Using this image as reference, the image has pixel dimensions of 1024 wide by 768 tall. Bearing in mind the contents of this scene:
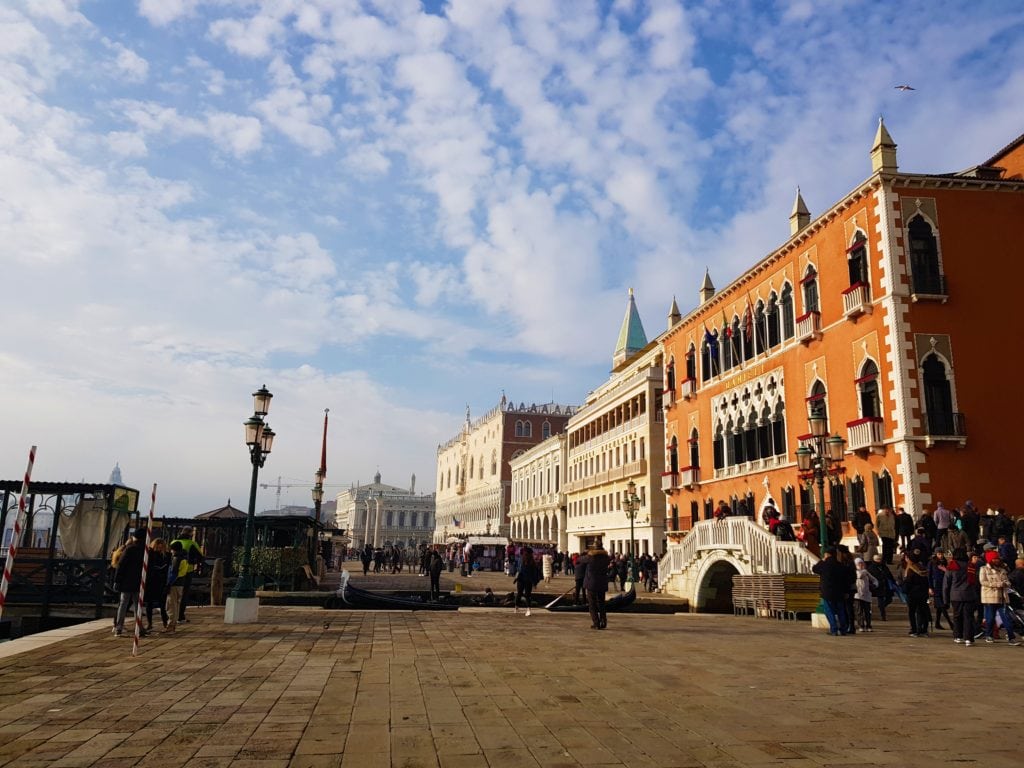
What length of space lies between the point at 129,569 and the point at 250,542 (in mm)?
2855

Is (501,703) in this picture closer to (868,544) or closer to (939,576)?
(939,576)

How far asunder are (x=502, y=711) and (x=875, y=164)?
2285 cm

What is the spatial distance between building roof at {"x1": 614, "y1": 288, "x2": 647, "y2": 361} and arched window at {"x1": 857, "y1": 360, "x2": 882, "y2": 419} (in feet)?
112

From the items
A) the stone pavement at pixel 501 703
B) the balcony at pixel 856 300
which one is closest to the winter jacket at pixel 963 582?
the stone pavement at pixel 501 703

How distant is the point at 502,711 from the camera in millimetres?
6277

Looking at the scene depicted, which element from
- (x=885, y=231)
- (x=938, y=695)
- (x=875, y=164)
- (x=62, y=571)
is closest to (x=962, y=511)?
(x=885, y=231)

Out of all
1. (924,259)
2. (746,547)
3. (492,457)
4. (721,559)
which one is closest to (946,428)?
(924,259)

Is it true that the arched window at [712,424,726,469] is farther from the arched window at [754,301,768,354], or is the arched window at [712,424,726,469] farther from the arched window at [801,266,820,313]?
the arched window at [801,266,820,313]

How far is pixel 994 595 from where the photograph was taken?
1197 cm

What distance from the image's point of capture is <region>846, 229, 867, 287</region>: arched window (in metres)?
23.8

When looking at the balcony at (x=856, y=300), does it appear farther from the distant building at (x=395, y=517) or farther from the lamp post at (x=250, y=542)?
the distant building at (x=395, y=517)

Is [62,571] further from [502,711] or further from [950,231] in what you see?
[950,231]

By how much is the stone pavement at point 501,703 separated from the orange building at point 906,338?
36.2 feet

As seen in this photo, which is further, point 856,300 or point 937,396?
point 856,300
